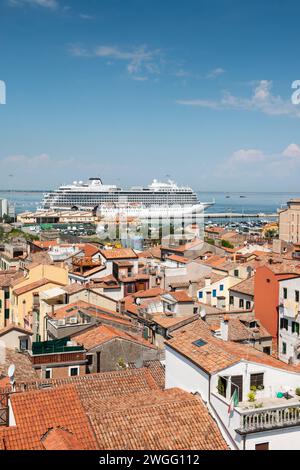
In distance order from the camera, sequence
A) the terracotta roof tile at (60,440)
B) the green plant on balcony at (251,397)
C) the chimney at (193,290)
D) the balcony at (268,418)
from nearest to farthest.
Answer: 1. the terracotta roof tile at (60,440)
2. the balcony at (268,418)
3. the green plant on balcony at (251,397)
4. the chimney at (193,290)

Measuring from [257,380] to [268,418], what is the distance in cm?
76

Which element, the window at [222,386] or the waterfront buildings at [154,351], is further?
the window at [222,386]

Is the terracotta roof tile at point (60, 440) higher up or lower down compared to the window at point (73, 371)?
higher up

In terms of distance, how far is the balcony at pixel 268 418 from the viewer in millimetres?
5820

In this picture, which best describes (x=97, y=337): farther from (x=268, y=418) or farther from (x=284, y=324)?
(x=268, y=418)

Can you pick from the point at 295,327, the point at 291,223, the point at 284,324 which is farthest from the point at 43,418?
the point at 291,223

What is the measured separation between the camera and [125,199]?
10938cm

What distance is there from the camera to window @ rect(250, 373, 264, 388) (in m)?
6.60

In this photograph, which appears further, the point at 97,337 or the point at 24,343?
the point at 24,343

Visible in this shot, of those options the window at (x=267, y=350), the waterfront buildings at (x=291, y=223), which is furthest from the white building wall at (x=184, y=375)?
the waterfront buildings at (x=291, y=223)

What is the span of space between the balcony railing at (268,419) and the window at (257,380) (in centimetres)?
67

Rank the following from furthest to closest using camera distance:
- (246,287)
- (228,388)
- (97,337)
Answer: (246,287)
(97,337)
(228,388)

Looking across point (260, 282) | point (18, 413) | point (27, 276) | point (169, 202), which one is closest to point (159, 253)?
point (27, 276)

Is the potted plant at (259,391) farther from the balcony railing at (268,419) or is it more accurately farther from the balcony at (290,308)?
the balcony at (290,308)
